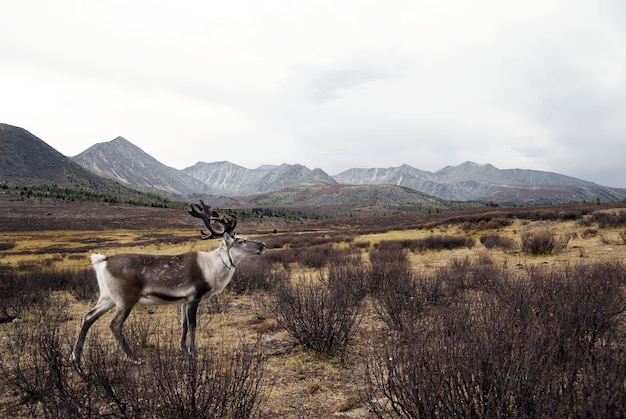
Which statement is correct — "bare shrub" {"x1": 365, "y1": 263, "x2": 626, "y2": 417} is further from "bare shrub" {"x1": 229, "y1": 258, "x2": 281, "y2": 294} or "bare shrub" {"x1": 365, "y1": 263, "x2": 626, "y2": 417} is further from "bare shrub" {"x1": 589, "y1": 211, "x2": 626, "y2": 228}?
"bare shrub" {"x1": 589, "y1": 211, "x2": 626, "y2": 228}

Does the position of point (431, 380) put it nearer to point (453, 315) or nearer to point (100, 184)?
point (453, 315)

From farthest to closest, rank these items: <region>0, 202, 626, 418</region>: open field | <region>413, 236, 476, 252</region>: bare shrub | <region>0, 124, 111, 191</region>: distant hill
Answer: <region>0, 124, 111, 191</region>: distant hill, <region>413, 236, 476, 252</region>: bare shrub, <region>0, 202, 626, 418</region>: open field

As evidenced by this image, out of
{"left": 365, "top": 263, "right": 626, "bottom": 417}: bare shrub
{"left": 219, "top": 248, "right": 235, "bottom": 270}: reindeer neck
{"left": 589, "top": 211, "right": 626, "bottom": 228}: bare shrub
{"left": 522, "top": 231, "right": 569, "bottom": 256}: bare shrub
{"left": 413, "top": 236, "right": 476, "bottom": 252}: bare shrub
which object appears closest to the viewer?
{"left": 365, "top": 263, "right": 626, "bottom": 417}: bare shrub

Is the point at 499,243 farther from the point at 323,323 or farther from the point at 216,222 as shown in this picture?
the point at 216,222

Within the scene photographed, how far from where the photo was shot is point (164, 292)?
506 centimetres

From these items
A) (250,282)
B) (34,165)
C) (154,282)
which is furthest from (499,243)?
(34,165)

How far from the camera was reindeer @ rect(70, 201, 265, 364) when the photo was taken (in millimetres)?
4891

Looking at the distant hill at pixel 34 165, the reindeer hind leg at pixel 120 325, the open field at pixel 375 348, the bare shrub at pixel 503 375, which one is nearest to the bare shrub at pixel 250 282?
the open field at pixel 375 348

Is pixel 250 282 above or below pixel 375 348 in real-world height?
below

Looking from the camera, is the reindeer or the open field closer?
the open field

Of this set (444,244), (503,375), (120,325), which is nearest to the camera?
(503,375)

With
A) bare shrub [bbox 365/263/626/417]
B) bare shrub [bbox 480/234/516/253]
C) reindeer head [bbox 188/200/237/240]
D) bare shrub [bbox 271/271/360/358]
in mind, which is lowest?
bare shrub [bbox 271/271/360/358]

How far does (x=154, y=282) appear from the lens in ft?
16.6

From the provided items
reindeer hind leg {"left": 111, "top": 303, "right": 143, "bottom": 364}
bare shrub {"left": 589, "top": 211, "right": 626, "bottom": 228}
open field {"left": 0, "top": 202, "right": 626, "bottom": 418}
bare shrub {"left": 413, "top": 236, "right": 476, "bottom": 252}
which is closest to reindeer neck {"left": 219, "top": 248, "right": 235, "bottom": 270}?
open field {"left": 0, "top": 202, "right": 626, "bottom": 418}
